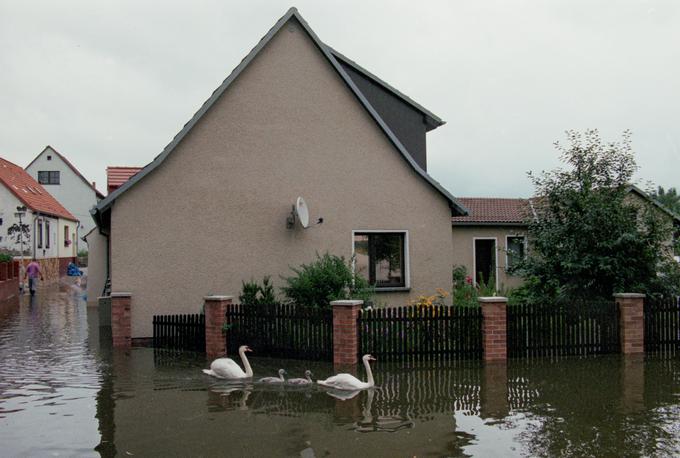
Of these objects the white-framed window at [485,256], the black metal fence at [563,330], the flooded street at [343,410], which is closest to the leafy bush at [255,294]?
the flooded street at [343,410]

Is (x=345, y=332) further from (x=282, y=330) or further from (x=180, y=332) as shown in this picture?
(x=180, y=332)

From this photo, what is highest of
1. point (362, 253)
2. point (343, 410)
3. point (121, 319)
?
point (362, 253)

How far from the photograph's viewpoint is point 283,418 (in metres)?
8.29

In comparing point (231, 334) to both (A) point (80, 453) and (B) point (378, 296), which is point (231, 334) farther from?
(A) point (80, 453)

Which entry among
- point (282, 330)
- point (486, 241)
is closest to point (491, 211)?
point (486, 241)

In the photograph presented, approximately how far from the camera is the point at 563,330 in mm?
12781

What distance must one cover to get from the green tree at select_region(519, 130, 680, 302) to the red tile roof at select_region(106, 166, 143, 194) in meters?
12.1

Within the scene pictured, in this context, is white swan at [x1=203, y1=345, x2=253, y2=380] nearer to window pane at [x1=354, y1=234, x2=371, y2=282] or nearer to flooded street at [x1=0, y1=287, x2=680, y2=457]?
flooded street at [x1=0, y1=287, x2=680, y2=457]

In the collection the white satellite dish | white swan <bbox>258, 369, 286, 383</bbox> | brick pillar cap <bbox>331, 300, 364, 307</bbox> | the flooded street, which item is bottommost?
the flooded street

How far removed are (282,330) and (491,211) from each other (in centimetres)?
1593

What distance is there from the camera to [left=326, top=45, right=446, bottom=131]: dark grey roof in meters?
19.2

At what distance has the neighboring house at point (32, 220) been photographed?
37.8m

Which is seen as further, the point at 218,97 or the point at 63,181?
the point at 63,181

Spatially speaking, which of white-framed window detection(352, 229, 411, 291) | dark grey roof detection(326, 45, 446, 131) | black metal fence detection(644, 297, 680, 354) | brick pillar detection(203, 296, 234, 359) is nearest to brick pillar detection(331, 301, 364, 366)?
brick pillar detection(203, 296, 234, 359)
